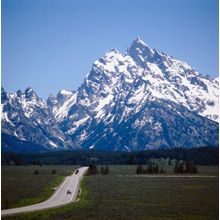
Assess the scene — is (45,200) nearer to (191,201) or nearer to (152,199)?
(152,199)

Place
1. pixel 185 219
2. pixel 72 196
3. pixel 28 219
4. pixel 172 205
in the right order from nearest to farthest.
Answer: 1. pixel 28 219
2. pixel 185 219
3. pixel 172 205
4. pixel 72 196

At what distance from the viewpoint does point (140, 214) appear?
261 feet

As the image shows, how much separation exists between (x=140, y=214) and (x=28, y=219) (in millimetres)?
19095

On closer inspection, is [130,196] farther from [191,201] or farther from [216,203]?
[216,203]

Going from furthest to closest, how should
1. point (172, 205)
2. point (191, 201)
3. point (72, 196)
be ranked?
point (72, 196), point (191, 201), point (172, 205)

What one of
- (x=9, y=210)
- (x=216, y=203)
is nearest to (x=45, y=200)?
(x=9, y=210)

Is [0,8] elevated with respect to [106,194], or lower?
elevated

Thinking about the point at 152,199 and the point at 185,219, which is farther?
the point at 152,199

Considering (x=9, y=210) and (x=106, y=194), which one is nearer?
(x=9, y=210)

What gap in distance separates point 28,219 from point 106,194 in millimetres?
45401

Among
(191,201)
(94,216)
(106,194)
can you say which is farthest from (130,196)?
(94,216)

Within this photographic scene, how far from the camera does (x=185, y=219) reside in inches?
2943

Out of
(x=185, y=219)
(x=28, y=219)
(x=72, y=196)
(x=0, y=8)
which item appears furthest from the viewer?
(x=72, y=196)

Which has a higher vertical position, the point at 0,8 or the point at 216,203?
the point at 0,8
